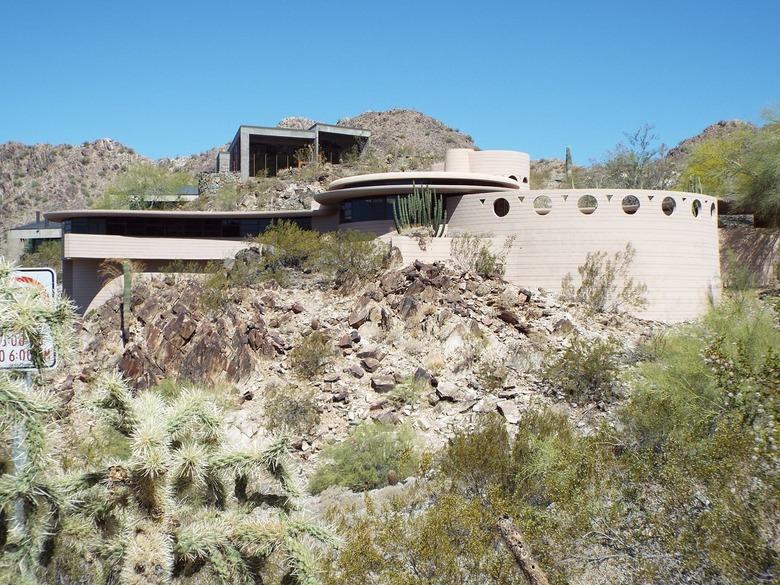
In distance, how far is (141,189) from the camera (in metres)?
38.7

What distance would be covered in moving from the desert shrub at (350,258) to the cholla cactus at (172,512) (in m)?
17.3

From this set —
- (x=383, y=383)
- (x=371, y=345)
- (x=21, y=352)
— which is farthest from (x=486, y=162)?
(x=21, y=352)

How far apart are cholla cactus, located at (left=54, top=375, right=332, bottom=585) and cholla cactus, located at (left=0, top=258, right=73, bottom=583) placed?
1.61 ft

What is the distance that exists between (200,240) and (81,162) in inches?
2205

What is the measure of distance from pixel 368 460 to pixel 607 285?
40.2 feet

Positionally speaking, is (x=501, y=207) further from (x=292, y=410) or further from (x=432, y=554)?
(x=432, y=554)

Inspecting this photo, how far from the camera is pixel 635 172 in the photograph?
34.0 meters

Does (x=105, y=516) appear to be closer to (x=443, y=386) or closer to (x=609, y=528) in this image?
(x=609, y=528)

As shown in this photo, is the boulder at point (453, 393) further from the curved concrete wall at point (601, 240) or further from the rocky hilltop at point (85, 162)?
the rocky hilltop at point (85, 162)

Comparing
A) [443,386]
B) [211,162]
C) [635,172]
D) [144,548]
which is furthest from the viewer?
[211,162]

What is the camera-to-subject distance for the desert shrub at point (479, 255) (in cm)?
2528

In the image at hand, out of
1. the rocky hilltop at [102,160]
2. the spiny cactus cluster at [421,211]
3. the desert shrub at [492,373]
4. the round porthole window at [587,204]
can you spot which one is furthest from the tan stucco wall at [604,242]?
the rocky hilltop at [102,160]

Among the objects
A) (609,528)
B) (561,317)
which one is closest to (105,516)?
(609,528)

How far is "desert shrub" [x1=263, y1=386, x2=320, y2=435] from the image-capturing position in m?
19.0
